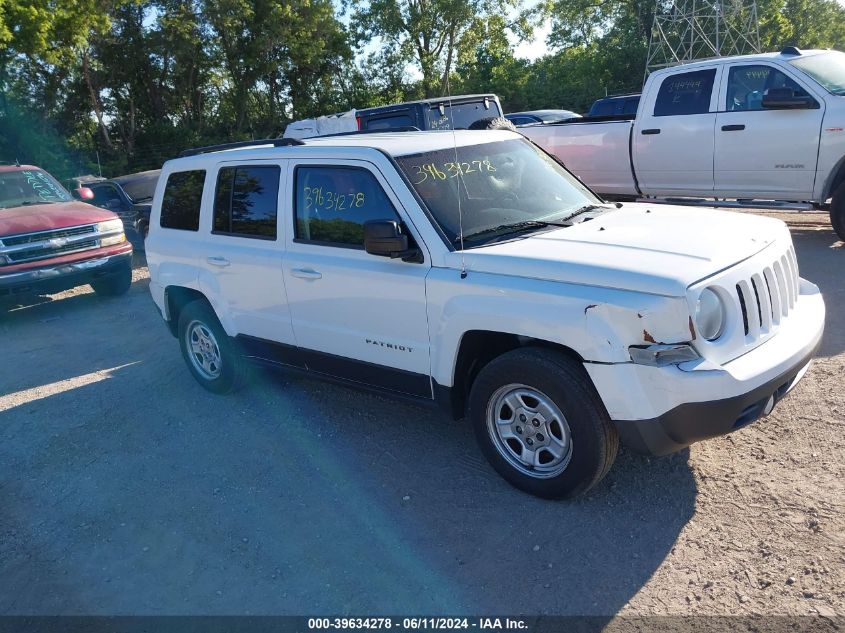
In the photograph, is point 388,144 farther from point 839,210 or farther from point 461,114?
point 461,114

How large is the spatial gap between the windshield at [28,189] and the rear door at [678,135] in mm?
8117

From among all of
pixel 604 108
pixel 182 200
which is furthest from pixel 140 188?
pixel 604 108

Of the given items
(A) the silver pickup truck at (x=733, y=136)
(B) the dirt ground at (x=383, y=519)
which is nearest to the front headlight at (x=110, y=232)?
(B) the dirt ground at (x=383, y=519)

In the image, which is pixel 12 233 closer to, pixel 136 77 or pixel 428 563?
pixel 428 563

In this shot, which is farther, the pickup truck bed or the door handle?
the pickup truck bed

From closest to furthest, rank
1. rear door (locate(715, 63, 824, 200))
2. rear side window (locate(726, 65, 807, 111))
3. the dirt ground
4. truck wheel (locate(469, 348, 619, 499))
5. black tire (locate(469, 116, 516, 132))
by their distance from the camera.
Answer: the dirt ground
truck wheel (locate(469, 348, 619, 499))
rear door (locate(715, 63, 824, 200))
rear side window (locate(726, 65, 807, 111))
black tire (locate(469, 116, 516, 132))

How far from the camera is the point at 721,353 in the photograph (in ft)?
11.3

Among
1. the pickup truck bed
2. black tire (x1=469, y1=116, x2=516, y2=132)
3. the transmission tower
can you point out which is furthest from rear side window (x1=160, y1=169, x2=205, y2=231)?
the transmission tower

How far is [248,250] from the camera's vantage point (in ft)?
17.1

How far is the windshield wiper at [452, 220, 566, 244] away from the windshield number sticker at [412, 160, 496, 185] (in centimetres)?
46

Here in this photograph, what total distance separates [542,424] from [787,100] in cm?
611

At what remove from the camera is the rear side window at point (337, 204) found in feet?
14.7

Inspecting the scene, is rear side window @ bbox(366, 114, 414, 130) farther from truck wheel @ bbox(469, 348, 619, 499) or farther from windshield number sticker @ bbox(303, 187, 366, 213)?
truck wheel @ bbox(469, 348, 619, 499)

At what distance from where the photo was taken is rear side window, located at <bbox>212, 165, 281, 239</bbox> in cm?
507
